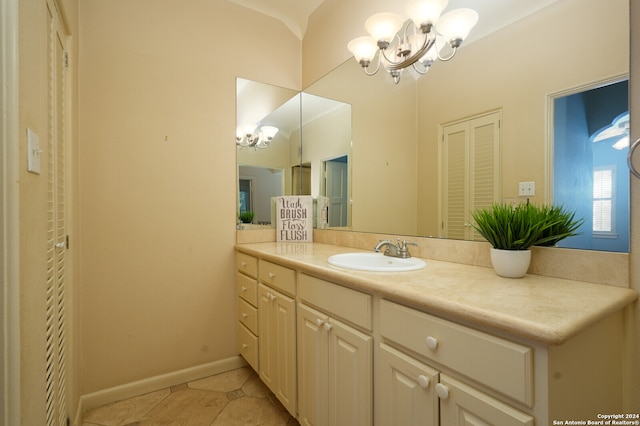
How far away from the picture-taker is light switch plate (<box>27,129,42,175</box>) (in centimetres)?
76

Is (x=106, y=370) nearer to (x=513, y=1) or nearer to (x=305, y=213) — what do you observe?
(x=305, y=213)

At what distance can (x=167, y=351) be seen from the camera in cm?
196

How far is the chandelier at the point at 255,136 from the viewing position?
2.20 metres

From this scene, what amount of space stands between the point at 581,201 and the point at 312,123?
1770 mm

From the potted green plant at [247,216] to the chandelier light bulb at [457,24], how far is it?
5.21 ft

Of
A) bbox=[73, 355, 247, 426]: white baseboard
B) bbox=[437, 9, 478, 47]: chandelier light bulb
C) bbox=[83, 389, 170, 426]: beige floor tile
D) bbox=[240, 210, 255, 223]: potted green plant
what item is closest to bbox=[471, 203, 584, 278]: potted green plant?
bbox=[437, 9, 478, 47]: chandelier light bulb

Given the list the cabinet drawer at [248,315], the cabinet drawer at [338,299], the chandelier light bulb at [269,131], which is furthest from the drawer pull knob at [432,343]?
the chandelier light bulb at [269,131]

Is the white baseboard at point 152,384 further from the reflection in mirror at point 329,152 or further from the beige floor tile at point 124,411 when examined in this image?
the reflection in mirror at point 329,152

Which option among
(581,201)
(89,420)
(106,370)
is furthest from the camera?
(106,370)

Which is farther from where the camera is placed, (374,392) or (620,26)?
(374,392)

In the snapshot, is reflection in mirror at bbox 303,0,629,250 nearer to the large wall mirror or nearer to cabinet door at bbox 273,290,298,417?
the large wall mirror

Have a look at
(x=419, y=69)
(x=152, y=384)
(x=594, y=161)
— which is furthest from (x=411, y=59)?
(x=152, y=384)

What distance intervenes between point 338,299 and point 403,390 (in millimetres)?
372

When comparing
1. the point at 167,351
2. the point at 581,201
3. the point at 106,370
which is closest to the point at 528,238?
the point at 581,201
